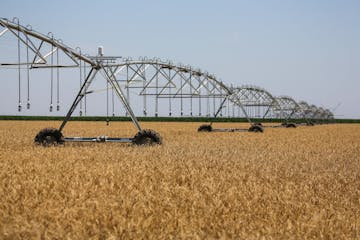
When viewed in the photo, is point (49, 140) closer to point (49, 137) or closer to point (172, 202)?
point (49, 137)

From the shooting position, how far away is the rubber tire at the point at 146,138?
1603cm

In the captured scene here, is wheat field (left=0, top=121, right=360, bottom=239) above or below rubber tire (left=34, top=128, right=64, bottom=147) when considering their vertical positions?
below

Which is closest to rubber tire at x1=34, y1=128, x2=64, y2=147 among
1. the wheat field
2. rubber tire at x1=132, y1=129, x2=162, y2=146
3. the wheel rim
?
the wheel rim

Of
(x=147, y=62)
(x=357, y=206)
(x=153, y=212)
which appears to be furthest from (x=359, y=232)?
(x=147, y=62)

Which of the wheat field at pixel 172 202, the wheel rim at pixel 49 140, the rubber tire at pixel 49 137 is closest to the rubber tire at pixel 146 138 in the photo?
the rubber tire at pixel 49 137

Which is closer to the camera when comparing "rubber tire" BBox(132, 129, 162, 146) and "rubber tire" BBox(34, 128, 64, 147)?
"rubber tire" BBox(132, 129, 162, 146)

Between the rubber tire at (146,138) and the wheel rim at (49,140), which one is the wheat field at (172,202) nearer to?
the rubber tire at (146,138)

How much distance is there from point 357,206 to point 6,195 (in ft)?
13.6

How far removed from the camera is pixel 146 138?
→ 53.0 ft

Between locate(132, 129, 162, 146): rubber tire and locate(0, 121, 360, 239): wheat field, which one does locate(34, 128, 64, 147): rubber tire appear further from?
locate(0, 121, 360, 239): wheat field

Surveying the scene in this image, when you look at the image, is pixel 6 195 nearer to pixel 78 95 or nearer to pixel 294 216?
pixel 294 216

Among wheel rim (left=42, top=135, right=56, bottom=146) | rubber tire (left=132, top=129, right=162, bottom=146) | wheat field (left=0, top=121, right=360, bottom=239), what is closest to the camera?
wheat field (left=0, top=121, right=360, bottom=239)

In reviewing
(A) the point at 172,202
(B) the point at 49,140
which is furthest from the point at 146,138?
(A) the point at 172,202

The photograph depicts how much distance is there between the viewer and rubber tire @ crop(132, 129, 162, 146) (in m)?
16.0
